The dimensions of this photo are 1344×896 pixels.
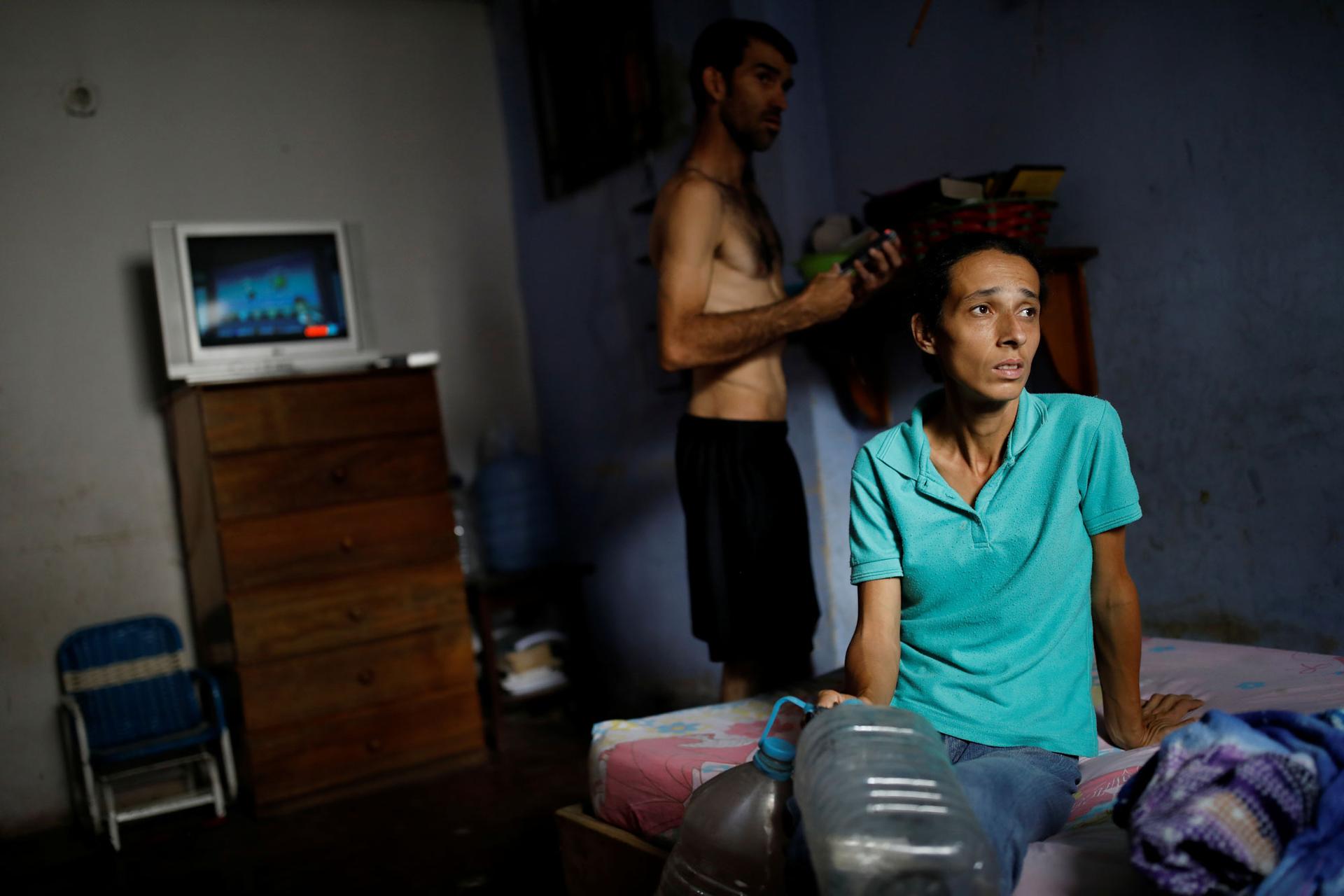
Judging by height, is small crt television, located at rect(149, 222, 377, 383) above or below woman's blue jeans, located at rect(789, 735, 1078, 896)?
above

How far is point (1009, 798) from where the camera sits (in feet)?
3.92

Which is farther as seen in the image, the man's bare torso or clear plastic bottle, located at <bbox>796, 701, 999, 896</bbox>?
the man's bare torso

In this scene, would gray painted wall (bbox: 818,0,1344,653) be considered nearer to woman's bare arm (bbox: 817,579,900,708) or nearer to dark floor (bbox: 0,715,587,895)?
woman's bare arm (bbox: 817,579,900,708)

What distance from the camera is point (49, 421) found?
3.48 meters

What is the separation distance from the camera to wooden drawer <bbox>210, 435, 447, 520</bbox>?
10.5ft

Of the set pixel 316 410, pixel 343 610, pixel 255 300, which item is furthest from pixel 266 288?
pixel 343 610

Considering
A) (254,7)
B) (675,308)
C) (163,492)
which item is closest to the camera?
(675,308)

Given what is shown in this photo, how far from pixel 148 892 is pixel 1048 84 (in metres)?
2.98

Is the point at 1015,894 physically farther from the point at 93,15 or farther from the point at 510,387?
the point at 93,15

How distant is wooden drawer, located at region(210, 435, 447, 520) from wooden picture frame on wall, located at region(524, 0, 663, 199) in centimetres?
120

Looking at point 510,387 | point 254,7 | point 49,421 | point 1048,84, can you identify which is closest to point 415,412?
point 510,387

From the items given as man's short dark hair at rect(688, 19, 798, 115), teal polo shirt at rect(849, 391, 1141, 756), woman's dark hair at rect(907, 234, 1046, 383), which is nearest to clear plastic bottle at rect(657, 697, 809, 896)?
teal polo shirt at rect(849, 391, 1141, 756)

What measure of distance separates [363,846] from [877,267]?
2032mm

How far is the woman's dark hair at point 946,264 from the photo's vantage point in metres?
1.39
